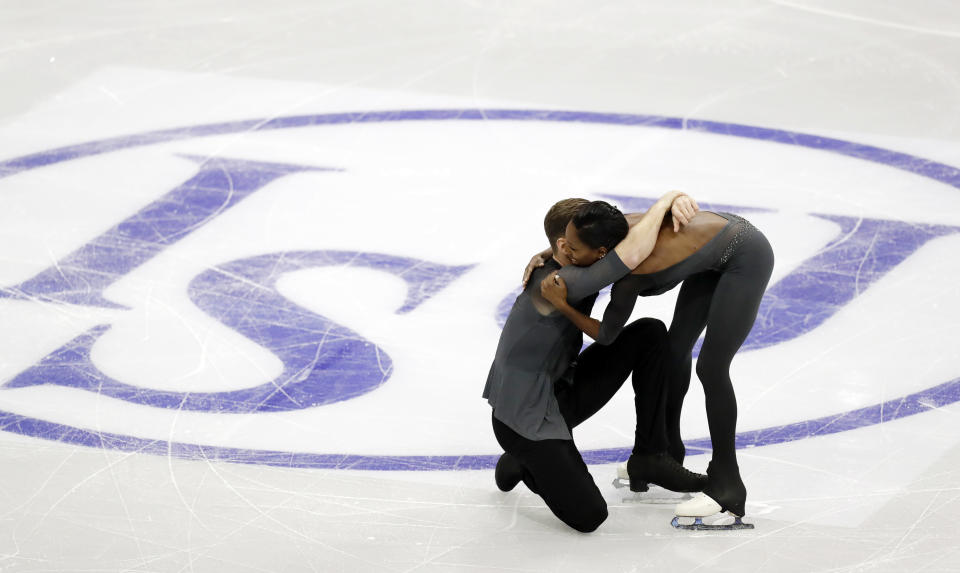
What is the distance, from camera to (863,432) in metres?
4.75

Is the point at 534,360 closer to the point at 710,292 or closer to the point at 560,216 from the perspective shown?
the point at 560,216

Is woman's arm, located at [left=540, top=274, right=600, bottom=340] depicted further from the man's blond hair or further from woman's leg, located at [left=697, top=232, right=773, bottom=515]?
woman's leg, located at [left=697, top=232, right=773, bottom=515]

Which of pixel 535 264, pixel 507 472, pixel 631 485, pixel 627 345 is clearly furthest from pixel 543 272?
pixel 631 485

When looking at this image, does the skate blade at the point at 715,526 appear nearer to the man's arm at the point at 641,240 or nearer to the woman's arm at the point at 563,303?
the woman's arm at the point at 563,303

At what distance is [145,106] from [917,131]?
16.1ft

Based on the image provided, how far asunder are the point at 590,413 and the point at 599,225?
761 mm

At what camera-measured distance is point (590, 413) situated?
169 inches

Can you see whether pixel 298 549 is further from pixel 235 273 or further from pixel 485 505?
pixel 235 273

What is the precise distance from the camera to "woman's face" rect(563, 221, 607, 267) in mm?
3869

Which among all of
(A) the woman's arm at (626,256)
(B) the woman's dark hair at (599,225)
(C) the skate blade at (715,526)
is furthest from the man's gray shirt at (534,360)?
(C) the skate blade at (715,526)

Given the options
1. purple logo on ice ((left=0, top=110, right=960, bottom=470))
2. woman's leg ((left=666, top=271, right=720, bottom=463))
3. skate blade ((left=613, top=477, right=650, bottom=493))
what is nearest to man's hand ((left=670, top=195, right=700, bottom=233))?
woman's leg ((left=666, top=271, right=720, bottom=463))

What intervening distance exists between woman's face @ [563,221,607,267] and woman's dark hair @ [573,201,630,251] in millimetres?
14

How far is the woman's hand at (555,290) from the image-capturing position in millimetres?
3930

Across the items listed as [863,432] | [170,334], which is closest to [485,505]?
[863,432]
